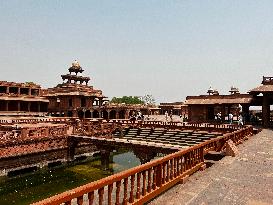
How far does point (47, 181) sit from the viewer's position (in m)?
20.1

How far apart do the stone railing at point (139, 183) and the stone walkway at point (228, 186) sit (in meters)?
0.26

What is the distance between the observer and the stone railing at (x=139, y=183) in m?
4.21

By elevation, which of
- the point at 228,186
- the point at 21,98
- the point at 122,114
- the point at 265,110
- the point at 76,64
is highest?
the point at 76,64

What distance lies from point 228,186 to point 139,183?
3.05 meters

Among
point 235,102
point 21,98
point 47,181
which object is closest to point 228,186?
point 47,181

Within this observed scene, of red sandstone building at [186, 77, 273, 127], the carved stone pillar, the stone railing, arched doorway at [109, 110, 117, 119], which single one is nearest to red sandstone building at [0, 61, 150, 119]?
arched doorway at [109, 110, 117, 119]

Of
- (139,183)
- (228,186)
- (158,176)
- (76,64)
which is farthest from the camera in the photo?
(76,64)

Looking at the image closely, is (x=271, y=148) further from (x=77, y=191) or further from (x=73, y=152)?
(x=73, y=152)

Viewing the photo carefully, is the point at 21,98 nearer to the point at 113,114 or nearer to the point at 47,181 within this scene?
the point at 113,114

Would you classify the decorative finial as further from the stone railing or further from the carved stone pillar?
the stone railing

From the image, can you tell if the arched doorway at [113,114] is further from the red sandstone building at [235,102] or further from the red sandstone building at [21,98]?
the red sandstone building at [235,102]

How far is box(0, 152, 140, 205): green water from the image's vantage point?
55.6ft

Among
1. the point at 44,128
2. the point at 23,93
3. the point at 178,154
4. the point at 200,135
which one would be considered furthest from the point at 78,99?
the point at 178,154

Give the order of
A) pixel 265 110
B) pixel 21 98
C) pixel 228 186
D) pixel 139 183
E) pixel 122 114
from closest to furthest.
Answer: pixel 139 183 → pixel 228 186 → pixel 265 110 → pixel 21 98 → pixel 122 114
